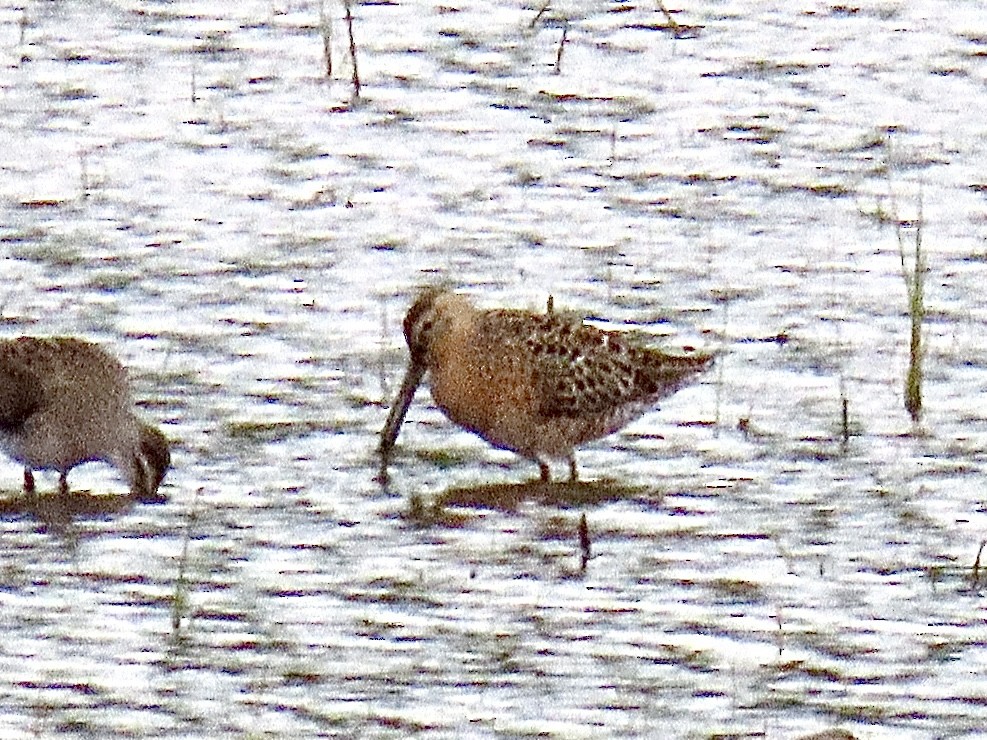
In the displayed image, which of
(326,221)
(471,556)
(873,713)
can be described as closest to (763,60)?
(326,221)

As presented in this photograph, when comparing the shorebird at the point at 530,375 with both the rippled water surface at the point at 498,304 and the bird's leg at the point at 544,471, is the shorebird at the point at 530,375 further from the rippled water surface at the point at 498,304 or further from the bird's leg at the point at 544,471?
the rippled water surface at the point at 498,304

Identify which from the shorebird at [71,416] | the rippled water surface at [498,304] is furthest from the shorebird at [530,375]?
the shorebird at [71,416]

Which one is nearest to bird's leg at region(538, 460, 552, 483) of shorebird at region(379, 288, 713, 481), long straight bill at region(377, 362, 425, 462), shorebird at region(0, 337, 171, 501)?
shorebird at region(379, 288, 713, 481)

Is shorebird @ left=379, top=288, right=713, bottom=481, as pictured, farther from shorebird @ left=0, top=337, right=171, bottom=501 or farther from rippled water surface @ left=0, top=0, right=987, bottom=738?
shorebird @ left=0, top=337, right=171, bottom=501

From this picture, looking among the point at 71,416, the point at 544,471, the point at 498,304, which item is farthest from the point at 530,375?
the point at 71,416

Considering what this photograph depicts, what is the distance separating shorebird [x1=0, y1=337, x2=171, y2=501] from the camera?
775 centimetres

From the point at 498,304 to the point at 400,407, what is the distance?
3.60ft

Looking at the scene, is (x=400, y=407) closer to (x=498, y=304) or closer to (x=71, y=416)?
(x=71, y=416)

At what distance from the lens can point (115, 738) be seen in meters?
6.11

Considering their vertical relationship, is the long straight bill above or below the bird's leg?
above

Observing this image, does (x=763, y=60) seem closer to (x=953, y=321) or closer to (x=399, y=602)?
(x=953, y=321)

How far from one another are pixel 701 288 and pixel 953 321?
30.8 inches

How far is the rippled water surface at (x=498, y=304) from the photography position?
6492mm

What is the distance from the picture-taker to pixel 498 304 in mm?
9203
